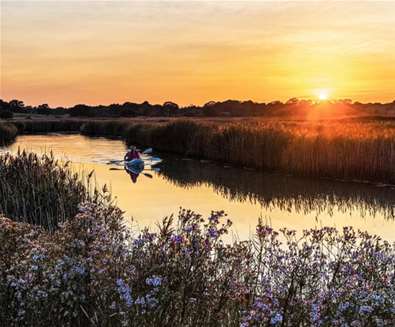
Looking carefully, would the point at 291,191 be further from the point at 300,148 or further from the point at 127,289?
the point at 127,289

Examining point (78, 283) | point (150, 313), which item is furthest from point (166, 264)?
point (78, 283)

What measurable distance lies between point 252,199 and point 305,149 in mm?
5447

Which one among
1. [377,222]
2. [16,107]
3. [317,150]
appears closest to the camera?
[377,222]

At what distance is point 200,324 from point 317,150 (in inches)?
654

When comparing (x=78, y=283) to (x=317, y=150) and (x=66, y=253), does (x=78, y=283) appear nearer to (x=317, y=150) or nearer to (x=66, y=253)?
(x=66, y=253)

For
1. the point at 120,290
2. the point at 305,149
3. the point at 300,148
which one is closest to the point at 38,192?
the point at 120,290

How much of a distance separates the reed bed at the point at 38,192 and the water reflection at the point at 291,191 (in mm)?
5494

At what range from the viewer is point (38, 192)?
10.5 m

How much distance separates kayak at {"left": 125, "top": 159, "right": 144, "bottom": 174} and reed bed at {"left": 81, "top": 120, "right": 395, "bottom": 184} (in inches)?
173

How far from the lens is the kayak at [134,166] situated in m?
22.1

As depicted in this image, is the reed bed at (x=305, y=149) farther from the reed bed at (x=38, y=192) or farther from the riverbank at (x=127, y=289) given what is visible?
the riverbank at (x=127, y=289)

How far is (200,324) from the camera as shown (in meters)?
3.67

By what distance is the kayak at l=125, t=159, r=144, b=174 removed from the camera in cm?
2210

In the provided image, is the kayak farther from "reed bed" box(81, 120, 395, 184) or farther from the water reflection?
"reed bed" box(81, 120, 395, 184)
